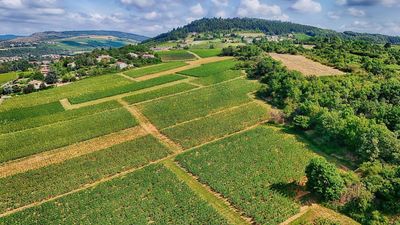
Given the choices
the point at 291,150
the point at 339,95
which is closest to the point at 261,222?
the point at 291,150

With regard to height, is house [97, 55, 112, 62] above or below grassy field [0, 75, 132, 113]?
above

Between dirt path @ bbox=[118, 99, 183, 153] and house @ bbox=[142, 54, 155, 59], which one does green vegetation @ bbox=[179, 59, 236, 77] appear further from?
dirt path @ bbox=[118, 99, 183, 153]

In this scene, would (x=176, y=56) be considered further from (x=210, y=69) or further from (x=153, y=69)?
(x=210, y=69)

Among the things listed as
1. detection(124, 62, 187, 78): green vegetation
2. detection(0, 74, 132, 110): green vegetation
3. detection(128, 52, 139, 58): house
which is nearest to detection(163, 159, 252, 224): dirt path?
detection(0, 74, 132, 110): green vegetation

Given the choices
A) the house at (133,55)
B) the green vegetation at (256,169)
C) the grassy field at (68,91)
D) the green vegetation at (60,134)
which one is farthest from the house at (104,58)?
the green vegetation at (256,169)

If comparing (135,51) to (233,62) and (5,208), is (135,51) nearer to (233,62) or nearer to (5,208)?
(233,62)
